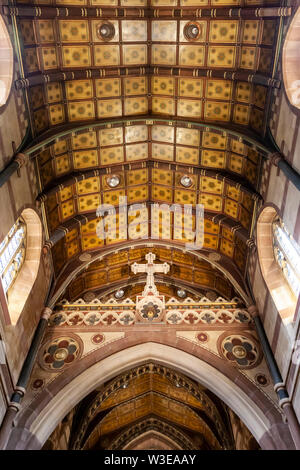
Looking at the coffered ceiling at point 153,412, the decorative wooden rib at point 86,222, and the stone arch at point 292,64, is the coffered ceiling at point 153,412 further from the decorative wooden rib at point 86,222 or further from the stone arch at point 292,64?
the stone arch at point 292,64

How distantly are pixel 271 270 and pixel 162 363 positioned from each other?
4.53 metres

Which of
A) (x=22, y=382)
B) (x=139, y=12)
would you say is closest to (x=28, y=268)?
(x=22, y=382)

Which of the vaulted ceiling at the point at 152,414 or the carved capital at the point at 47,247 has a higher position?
the carved capital at the point at 47,247

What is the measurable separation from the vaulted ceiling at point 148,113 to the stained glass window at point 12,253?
3.88 ft

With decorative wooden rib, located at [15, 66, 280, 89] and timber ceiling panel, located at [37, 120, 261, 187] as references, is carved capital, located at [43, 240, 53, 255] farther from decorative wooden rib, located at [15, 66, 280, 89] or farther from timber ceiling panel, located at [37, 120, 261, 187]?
decorative wooden rib, located at [15, 66, 280, 89]

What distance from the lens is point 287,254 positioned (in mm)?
11328

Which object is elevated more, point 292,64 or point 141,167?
point 141,167

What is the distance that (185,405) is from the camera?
17203 mm

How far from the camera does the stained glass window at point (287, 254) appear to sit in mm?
A: 10766

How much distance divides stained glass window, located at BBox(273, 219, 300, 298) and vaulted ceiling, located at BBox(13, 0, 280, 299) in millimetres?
1266

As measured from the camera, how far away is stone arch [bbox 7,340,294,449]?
31.6 ft

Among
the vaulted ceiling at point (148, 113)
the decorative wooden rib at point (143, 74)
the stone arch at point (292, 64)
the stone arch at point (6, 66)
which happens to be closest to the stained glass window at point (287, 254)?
the vaulted ceiling at point (148, 113)

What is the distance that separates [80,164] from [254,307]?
8.21 m

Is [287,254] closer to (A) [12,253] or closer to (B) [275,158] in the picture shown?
(B) [275,158]
